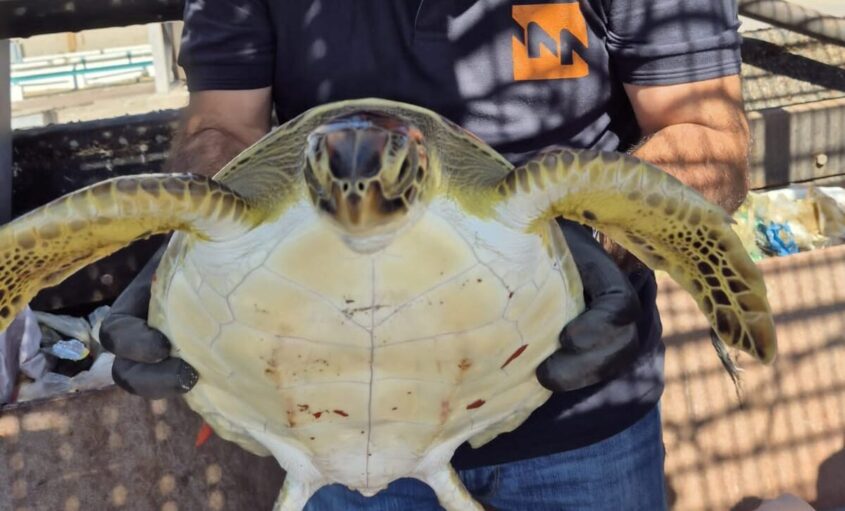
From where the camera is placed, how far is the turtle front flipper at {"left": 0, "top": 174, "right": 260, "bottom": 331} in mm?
850

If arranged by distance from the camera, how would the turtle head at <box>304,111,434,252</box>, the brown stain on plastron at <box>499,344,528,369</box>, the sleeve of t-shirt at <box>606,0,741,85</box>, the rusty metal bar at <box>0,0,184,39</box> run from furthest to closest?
the rusty metal bar at <box>0,0,184,39</box>
the sleeve of t-shirt at <box>606,0,741,85</box>
the brown stain on plastron at <box>499,344,528,369</box>
the turtle head at <box>304,111,434,252</box>

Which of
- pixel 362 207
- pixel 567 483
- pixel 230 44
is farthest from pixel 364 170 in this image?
pixel 567 483

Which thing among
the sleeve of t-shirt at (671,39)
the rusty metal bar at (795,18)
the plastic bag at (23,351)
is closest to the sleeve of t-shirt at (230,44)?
the sleeve of t-shirt at (671,39)

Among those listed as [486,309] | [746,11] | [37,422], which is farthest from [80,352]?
[746,11]

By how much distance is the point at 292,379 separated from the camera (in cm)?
95

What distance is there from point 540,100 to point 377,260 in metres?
0.42

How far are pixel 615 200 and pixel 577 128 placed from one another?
0.93 feet

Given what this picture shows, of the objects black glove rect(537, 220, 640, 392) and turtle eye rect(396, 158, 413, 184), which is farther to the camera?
black glove rect(537, 220, 640, 392)

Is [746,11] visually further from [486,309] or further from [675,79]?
[486,309]

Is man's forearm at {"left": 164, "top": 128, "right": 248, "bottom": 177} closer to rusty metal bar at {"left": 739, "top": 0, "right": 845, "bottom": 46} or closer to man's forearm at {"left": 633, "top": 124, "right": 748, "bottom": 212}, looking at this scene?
man's forearm at {"left": 633, "top": 124, "right": 748, "bottom": 212}

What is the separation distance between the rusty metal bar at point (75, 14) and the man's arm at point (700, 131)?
1432 millimetres

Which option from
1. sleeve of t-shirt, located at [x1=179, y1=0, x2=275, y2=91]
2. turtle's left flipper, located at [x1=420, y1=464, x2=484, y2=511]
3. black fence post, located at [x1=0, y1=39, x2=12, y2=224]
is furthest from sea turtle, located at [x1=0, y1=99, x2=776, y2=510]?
black fence post, located at [x1=0, y1=39, x2=12, y2=224]

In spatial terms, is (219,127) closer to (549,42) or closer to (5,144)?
(549,42)

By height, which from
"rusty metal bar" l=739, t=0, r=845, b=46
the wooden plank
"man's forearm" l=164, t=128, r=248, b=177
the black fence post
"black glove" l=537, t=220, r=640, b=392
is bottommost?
the wooden plank
